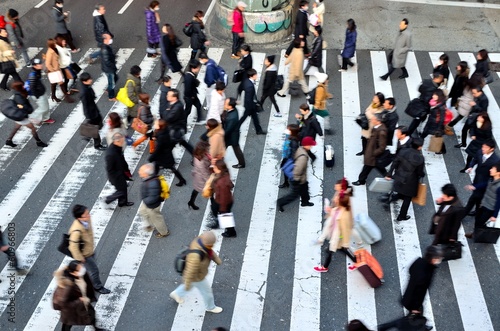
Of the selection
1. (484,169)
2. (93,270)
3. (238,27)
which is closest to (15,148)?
(93,270)

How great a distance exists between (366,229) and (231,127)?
3.25m

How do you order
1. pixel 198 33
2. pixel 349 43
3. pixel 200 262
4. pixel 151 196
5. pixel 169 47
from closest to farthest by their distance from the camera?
pixel 200 262 < pixel 151 196 < pixel 169 47 < pixel 349 43 < pixel 198 33

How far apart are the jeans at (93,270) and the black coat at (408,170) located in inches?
206

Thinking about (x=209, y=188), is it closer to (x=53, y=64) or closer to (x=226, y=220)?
(x=226, y=220)

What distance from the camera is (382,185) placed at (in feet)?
32.2

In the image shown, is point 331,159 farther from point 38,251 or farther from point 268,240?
point 38,251

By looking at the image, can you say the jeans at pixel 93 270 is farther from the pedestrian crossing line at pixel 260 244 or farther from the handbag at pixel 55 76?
the handbag at pixel 55 76

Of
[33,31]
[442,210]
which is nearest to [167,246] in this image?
[442,210]

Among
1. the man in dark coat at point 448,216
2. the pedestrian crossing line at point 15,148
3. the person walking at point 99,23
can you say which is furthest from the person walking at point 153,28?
the man in dark coat at point 448,216

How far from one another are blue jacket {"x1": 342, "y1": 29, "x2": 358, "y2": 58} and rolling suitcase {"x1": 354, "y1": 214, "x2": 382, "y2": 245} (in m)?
6.68

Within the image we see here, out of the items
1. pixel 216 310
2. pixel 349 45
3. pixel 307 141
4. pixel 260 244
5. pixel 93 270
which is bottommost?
pixel 260 244

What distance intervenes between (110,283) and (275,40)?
409 inches

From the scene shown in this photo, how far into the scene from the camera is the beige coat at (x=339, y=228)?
26.2 ft

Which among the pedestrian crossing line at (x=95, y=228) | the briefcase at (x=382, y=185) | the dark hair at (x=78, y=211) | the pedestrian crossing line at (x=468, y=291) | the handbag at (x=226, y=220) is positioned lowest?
the pedestrian crossing line at (x=468, y=291)
